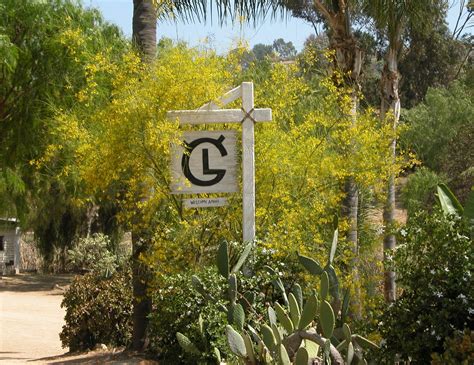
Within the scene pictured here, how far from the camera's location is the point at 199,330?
779cm

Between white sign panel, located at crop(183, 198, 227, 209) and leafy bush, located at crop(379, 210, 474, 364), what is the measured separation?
3.18m

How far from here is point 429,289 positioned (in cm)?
611

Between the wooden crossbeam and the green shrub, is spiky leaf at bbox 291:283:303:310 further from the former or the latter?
the wooden crossbeam

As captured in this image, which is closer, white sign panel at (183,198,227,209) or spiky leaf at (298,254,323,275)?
spiky leaf at (298,254,323,275)

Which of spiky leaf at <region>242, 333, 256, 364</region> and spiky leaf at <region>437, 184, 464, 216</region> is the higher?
spiky leaf at <region>437, 184, 464, 216</region>

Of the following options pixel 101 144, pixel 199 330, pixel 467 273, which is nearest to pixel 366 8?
pixel 101 144

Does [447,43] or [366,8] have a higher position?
[447,43]

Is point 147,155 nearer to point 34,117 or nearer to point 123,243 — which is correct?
point 34,117

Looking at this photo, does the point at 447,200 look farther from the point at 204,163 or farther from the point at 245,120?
the point at 204,163

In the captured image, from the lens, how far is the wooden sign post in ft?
30.2

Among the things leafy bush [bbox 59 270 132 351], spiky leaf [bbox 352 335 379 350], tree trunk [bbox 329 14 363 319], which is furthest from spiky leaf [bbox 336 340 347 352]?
leafy bush [bbox 59 270 132 351]

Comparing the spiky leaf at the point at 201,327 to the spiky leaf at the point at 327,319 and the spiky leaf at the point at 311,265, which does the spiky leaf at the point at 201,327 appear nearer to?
the spiky leaf at the point at 311,265

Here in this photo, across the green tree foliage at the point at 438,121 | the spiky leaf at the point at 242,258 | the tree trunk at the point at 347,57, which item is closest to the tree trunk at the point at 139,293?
the spiky leaf at the point at 242,258

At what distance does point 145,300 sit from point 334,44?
15.2 feet
